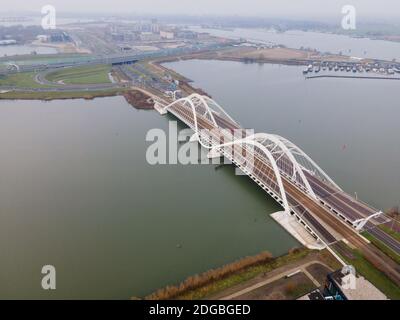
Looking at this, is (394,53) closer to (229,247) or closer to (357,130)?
(357,130)

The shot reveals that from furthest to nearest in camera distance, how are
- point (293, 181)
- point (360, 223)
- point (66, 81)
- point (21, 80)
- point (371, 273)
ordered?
point (66, 81), point (21, 80), point (293, 181), point (360, 223), point (371, 273)

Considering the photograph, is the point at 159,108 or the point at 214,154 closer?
the point at 214,154

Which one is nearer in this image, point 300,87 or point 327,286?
point 327,286

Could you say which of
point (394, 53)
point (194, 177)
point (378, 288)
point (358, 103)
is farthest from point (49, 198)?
point (394, 53)

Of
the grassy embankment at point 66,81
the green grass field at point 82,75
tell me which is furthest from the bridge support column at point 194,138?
the green grass field at point 82,75

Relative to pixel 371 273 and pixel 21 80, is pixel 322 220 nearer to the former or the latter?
pixel 371 273

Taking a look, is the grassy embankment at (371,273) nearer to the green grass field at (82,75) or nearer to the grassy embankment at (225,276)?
the grassy embankment at (225,276)

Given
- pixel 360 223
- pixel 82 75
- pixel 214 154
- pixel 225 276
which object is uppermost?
pixel 82 75

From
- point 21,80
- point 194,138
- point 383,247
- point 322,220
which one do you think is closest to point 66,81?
point 21,80
